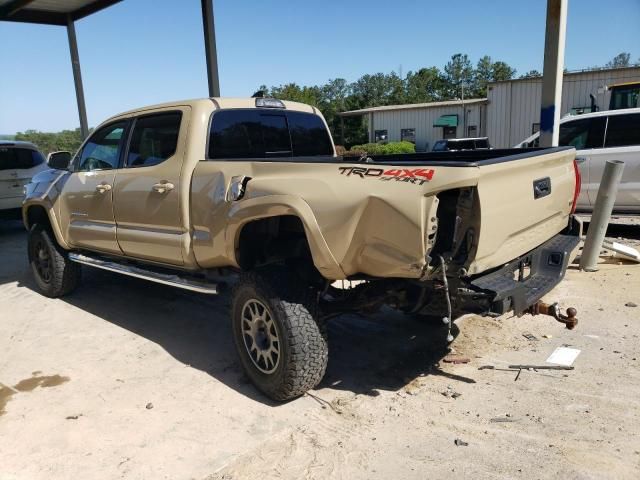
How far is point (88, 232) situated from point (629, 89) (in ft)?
55.7

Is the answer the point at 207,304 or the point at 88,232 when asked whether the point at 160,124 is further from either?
the point at 207,304

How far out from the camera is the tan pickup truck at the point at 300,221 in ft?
9.19

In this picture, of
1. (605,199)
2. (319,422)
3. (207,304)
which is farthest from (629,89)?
(319,422)

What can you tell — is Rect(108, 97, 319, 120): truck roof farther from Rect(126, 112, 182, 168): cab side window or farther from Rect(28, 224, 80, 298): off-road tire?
Rect(28, 224, 80, 298): off-road tire

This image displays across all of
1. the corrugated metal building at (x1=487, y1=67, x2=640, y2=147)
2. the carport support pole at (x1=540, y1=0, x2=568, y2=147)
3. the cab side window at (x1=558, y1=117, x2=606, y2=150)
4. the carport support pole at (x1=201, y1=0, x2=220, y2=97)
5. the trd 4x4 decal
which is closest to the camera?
the trd 4x4 decal

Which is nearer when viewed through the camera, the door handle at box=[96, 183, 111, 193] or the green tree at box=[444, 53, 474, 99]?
the door handle at box=[96, 183, 111, 193]

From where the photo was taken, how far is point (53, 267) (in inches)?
236

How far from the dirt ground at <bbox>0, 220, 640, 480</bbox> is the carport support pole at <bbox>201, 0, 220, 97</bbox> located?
5.46 metres

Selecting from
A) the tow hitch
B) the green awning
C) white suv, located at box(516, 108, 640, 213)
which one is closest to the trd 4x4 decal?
the tow hitch

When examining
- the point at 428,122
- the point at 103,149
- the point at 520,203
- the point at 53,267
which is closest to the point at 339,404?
the point at 520,203

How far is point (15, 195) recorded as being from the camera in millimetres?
→ 10656

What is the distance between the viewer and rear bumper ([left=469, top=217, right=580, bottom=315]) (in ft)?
9.53

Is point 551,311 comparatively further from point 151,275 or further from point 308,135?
point 151,275

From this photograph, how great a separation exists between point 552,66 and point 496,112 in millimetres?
22015
